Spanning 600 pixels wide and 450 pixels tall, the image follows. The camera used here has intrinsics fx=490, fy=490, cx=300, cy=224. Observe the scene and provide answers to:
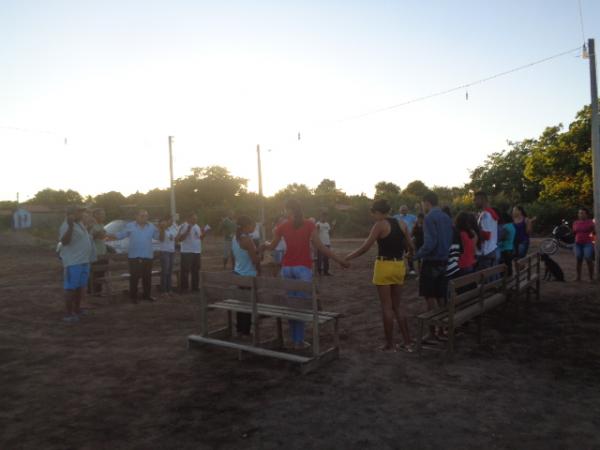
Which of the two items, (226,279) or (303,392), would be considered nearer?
(303,392)

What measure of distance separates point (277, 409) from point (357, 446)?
929 mm

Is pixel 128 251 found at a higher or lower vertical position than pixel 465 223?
lower

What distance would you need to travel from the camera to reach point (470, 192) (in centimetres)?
3828

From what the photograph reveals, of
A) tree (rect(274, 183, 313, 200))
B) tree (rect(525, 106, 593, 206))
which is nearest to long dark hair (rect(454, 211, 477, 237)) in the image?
tree (rect(525, 106, 593, 206))

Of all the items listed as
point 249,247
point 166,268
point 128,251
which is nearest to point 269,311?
point 249,247

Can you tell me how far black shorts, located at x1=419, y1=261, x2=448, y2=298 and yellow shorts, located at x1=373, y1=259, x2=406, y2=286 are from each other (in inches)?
27.3

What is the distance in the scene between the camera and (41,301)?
10102mm

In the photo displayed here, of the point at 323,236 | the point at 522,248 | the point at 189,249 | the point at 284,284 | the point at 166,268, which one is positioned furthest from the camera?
the point at 323,236

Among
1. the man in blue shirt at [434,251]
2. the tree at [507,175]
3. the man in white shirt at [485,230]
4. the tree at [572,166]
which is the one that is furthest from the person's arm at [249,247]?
the tree at [507,175]

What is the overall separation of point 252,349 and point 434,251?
2.57 m

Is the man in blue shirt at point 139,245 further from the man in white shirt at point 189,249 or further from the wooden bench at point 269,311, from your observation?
the wooden bench at point 269,311

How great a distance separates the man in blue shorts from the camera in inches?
305

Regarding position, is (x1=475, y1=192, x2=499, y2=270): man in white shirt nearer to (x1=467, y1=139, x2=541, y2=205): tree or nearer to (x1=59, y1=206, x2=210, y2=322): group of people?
(x1=59, y1=206, x2=210, y2=322): group of people

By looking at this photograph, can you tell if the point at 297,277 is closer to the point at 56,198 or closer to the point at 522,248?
the point at 522,248
